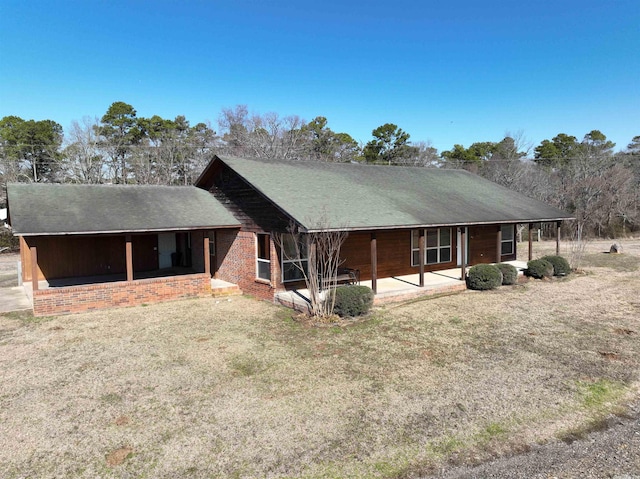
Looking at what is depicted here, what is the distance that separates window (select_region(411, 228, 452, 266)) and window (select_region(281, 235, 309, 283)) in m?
4.85

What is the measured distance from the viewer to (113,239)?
15883 millimetres

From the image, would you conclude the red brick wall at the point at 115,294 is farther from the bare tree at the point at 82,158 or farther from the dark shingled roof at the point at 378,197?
the bare tree at the point at 82,158

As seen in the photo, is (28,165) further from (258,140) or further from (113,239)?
(113,239)

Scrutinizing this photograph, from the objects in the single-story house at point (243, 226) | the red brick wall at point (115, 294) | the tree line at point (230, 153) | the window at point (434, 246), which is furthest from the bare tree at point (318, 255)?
the tree line at point (230, 153)

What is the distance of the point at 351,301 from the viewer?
33.3 ft

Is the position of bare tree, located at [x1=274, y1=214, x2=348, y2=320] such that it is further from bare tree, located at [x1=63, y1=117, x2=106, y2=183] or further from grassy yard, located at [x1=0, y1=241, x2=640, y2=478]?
bare tree, located at [x1=63, y1=117, x2=106, y2=183]

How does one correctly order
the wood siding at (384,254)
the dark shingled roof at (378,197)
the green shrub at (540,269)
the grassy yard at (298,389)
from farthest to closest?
1. the green shrub at (540,269)
2. the wood siding at (384,254)
3. the dark shingled roof at (378,197)
4. the grassy yard at (298,389)

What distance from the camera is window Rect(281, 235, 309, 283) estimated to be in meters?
12.5

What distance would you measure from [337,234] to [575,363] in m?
6.00

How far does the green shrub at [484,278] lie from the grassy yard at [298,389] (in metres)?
A: 2.48

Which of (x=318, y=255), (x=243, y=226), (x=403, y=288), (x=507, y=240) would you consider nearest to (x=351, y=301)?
(x=318, y=255)

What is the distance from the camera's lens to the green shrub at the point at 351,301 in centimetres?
1012

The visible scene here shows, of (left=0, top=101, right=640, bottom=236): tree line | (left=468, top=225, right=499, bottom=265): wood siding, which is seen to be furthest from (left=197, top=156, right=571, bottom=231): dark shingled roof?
(left=0, top=101, right=640, bottom=236): tree line

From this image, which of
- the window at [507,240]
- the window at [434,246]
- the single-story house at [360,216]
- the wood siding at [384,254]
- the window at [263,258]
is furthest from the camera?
the window at [507,240]
